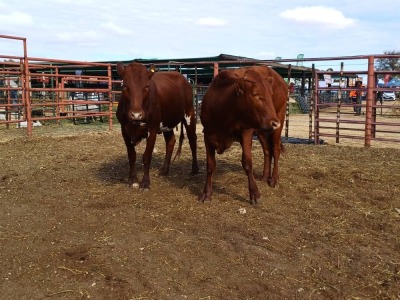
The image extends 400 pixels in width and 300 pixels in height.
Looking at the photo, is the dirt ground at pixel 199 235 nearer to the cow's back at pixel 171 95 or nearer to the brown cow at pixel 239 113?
the brown cow at pixel 239 113

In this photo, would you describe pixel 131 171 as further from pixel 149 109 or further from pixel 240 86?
pixel 240 86

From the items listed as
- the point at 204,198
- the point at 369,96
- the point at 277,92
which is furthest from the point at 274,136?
the point at 369,96

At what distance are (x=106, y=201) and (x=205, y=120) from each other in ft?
5.01

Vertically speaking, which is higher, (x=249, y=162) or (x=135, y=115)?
(x=135, y=115)

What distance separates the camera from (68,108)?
1784 centimetres

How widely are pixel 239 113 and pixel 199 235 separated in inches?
59.7

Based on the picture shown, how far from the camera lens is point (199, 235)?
12.8ft

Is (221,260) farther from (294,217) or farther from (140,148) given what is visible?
(140,148)

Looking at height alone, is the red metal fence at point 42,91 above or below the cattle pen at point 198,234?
above

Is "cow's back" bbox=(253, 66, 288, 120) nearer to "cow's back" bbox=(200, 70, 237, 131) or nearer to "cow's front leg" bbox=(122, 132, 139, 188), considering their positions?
"cow's back" bbox=(200, 70, 237, 131)

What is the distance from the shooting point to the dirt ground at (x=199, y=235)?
299 centimetres

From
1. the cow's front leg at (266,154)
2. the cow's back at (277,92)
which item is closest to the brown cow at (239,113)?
the cow's back at (277,92)

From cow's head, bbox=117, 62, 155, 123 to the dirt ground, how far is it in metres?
1.04

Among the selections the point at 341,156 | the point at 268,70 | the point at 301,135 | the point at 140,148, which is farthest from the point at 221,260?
the point at 301,135
